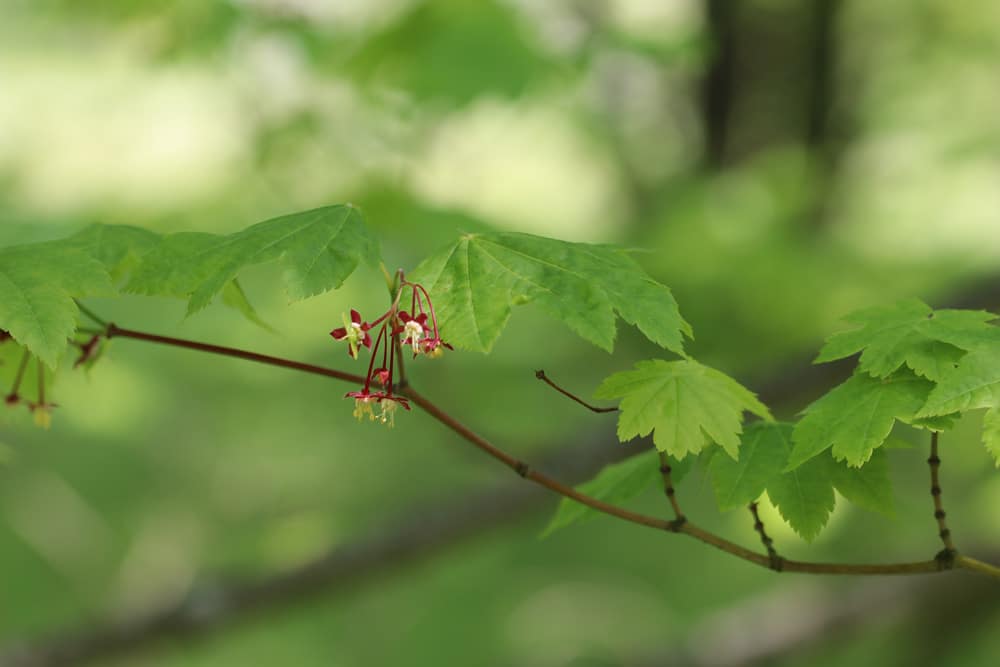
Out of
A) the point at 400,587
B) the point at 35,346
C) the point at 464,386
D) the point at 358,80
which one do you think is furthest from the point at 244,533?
the point at 35,346

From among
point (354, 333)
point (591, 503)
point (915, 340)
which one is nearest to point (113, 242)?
point (354, 333)

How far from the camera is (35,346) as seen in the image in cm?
119

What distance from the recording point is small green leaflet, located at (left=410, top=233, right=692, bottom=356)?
3.74ft

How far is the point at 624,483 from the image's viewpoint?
4.84 ft

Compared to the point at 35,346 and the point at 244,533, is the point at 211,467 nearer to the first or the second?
the point at 244,533

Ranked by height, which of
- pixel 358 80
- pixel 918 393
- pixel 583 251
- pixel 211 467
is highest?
pixel 358 80

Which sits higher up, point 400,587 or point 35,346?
point 35,346

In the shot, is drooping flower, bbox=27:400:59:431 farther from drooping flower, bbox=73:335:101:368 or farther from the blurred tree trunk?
the blurred tree trunk

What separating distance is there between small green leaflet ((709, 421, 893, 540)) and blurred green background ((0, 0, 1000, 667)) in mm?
2092

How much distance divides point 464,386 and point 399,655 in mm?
2947

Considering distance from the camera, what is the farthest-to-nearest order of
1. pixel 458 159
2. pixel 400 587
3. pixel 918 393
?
1. pixel 400 587
2. pixel 458 159
3. pixel 918 393

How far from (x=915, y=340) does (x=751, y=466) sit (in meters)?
0.26

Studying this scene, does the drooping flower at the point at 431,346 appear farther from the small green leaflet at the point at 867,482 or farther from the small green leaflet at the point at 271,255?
the small green leaflet at the point at 867,482

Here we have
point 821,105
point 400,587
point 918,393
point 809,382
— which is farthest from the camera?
point 400,587
